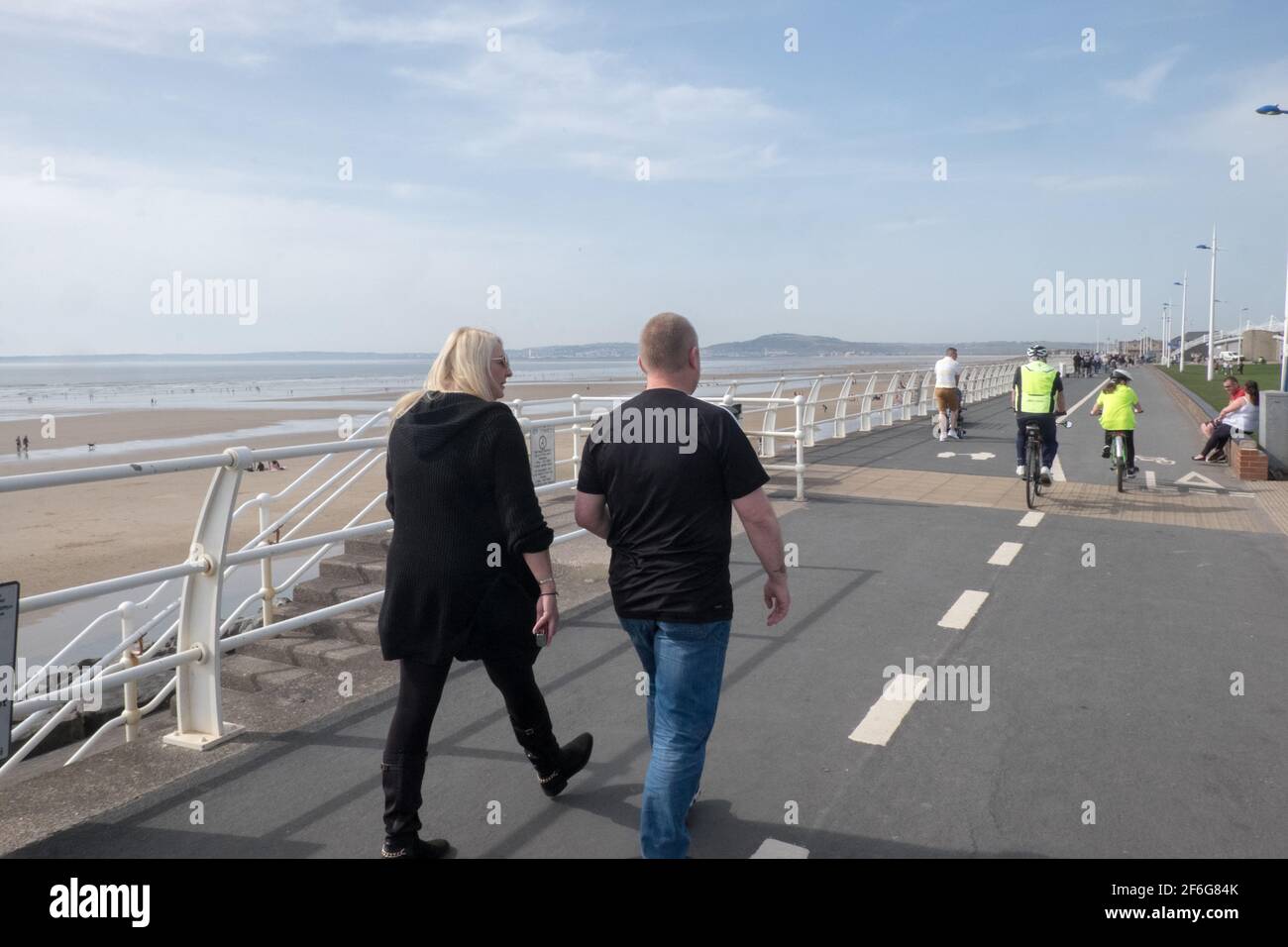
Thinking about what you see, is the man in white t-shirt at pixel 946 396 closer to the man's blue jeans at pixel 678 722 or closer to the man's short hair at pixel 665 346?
the man's short hair at pixel 665 346

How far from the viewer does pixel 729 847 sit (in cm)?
351

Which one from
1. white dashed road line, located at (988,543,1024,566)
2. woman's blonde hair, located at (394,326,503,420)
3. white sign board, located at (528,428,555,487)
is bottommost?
white dashed road line, located at (988,543,1024,566)

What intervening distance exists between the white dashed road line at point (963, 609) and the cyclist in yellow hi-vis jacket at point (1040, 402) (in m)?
5.09

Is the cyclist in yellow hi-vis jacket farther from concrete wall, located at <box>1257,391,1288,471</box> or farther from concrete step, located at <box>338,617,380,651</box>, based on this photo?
concrete step, located at <box>338,617,380,651</box>

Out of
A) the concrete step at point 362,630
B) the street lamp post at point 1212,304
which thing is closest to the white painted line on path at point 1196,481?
the concrete step at point 362,630

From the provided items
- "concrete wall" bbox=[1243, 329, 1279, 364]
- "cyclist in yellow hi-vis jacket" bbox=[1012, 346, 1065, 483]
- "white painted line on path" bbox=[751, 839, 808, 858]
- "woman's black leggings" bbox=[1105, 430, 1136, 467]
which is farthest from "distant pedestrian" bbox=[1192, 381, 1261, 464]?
"concrete wall" bbox=[1243, 329, 1279, 364]

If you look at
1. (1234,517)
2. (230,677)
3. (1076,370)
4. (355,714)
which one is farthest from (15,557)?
(1076,370)

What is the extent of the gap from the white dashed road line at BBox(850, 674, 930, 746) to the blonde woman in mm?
1854

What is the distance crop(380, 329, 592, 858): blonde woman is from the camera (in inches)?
132
